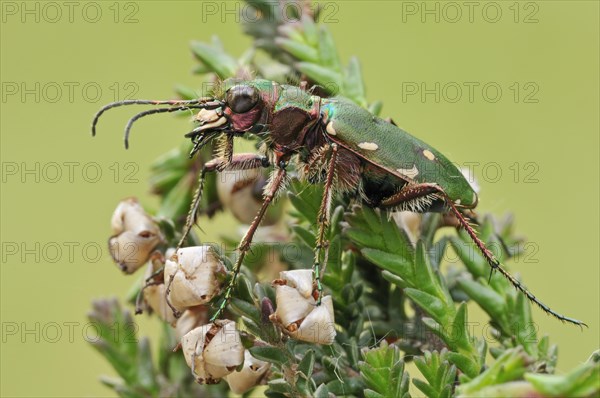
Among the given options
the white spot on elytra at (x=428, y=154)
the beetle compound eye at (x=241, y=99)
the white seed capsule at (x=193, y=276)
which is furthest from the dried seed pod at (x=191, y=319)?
the white spot on elytra at (x=428, y=154)

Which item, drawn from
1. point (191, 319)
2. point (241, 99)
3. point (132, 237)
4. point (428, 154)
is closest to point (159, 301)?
point (191, 319)

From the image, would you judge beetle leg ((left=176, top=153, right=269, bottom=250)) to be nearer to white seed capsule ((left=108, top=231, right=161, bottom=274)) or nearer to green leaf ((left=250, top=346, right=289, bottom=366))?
white seed capsule ((left=108, top=231, right=161, bottom=274))

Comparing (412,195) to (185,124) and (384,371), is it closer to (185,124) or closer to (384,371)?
(384,371)

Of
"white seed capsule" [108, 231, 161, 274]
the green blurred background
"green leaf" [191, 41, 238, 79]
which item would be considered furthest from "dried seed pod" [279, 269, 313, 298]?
the green blurred background

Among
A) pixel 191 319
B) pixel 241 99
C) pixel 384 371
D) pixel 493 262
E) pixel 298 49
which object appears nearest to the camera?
pixel 384 371

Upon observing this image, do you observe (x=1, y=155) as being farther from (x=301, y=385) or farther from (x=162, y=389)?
(x=301, y=385)

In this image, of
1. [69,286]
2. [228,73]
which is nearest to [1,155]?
[69,286]
